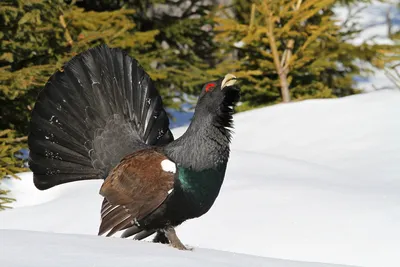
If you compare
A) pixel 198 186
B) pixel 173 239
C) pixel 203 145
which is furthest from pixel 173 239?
pixel 203 145

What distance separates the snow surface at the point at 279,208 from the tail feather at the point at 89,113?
83cm

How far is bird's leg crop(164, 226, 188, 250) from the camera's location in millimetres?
4813

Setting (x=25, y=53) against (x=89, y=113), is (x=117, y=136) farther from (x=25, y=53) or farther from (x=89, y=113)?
(x=25, y=53)

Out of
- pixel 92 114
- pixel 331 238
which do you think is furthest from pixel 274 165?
pixel 92 114

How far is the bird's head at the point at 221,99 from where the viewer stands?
4.85m

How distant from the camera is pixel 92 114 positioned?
6090mm

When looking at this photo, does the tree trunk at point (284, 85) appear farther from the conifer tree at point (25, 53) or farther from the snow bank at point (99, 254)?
the snow bank at point (99, 254)

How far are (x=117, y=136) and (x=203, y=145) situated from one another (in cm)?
132

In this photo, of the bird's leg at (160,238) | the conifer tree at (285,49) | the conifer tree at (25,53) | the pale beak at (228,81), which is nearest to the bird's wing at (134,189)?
the bird's leg at (160,238)

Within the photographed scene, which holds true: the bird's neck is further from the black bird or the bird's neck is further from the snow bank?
the snow bank

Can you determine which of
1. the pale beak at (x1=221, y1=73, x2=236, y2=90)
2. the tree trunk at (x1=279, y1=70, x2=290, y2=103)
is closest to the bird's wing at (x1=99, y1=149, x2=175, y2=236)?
the pale beak at (x1=221, y1=73, x2=236, y2=90)

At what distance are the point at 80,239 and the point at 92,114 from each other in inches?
73.1

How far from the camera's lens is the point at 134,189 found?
5113 mm

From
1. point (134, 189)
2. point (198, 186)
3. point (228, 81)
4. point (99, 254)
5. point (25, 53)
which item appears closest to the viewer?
point (99, 254)
